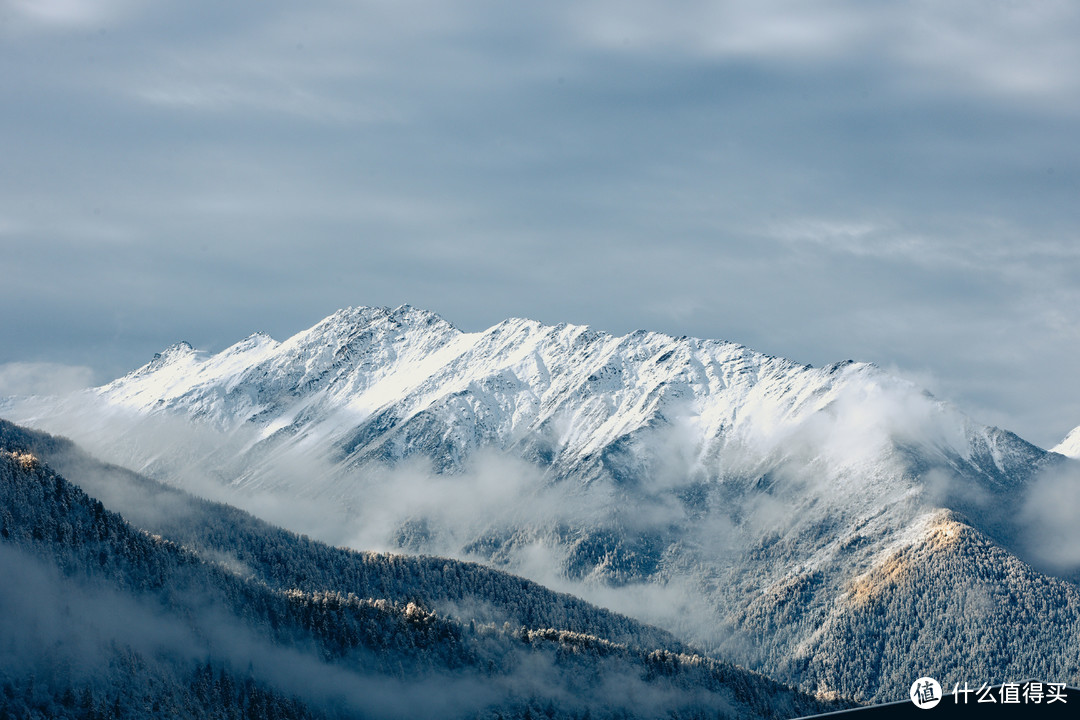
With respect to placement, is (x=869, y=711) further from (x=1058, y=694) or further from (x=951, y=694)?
(x=1058, y=694)

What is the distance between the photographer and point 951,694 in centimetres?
17862

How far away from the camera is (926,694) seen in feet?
577

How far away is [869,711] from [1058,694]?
1454 inches

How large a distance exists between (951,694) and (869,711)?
2543 cm

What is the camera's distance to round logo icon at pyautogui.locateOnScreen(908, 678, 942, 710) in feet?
566

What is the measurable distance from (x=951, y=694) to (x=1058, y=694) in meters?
15.7

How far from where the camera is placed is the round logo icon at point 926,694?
172375 mm

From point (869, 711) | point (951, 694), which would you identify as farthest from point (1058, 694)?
point (869, 711)

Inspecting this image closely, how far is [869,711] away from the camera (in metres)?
161

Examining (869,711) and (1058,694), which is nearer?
(869,711)

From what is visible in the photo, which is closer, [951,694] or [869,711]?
[869,711]
